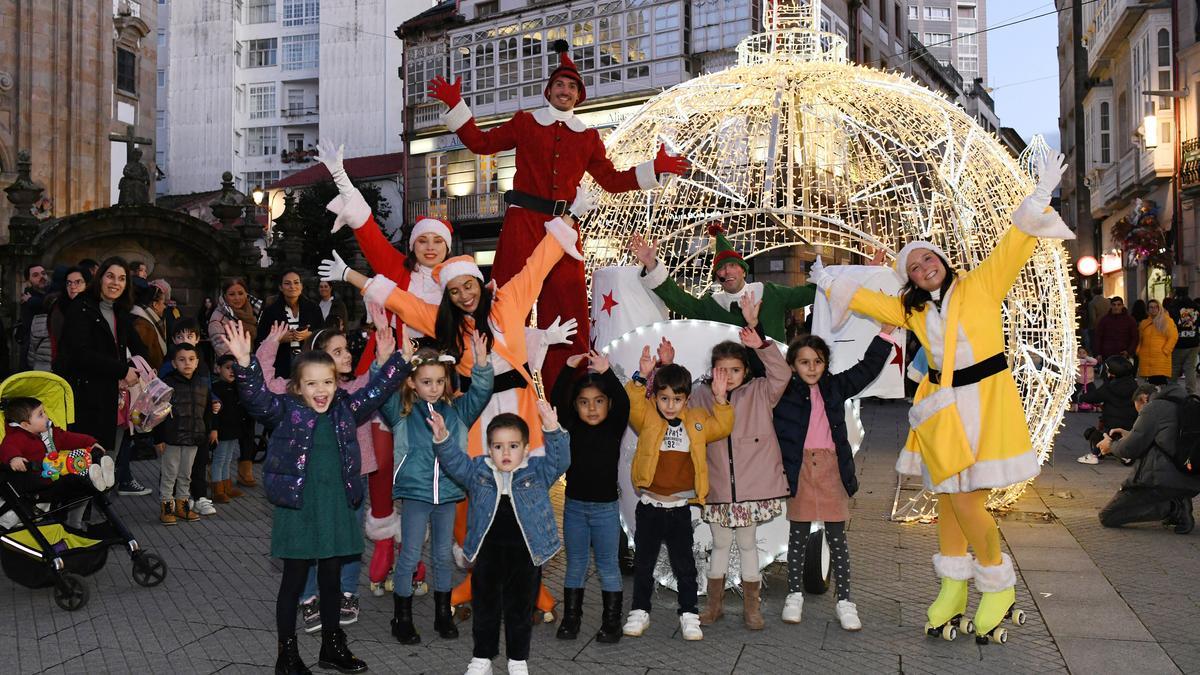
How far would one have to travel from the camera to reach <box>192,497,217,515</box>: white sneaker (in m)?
7.22

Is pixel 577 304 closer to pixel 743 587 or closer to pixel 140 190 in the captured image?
pixel 743 587

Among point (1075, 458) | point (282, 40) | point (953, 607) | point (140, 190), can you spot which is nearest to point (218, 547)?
point (953, 607)

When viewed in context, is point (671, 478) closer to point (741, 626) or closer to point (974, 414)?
point (741, 626)

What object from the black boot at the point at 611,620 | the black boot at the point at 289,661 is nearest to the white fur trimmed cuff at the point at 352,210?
the black boot at the point at 289,661

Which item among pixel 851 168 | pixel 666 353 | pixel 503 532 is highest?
pixel 851 168

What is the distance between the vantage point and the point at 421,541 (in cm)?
453

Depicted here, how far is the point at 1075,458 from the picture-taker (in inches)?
390

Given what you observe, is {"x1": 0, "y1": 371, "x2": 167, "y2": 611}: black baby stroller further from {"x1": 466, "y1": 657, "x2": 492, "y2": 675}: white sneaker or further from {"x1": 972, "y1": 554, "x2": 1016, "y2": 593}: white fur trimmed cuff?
{"x1": 972, "y1": 554, "x2": 1016, "y2": 593}: white fur trimmed cuff

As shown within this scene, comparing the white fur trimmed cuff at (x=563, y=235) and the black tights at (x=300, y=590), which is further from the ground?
the white fur trimmed cuff at (x=563, y=235)

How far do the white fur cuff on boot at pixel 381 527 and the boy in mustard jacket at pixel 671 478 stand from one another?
4.10 ft

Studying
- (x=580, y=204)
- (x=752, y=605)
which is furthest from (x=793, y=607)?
(x=580, y=204)

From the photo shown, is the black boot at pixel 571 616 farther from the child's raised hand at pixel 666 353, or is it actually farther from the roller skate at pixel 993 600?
the roller skate at pixel 993 600

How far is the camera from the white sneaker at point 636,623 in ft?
14.7

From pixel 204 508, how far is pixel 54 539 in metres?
2.06
